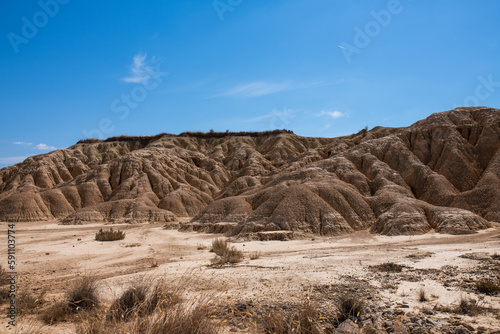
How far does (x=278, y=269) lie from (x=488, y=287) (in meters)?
6.97

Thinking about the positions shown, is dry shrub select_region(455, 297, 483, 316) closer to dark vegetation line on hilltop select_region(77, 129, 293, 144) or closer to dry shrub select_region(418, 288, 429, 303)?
dry shrub select_region(418, 288, 429, 303)

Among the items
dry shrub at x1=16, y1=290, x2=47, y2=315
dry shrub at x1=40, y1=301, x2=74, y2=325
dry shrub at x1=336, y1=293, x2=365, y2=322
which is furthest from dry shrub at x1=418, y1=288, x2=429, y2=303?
dry shrub at x1=16, y1=290, x2=47, y2=315

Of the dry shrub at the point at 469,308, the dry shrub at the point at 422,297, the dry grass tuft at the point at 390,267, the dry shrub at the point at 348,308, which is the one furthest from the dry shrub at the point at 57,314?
the dry grass tuft at the point at 390,267

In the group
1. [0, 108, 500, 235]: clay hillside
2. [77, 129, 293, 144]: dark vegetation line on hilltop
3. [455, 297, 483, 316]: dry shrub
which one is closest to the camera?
[455, 297, 483, 316]: dry shrub

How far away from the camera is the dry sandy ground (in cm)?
Answer: 909

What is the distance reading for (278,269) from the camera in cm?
1295

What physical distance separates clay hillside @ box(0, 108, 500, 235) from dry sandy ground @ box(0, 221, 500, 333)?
4.15 metres

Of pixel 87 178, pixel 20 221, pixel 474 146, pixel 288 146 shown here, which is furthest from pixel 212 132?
pixel 474 146

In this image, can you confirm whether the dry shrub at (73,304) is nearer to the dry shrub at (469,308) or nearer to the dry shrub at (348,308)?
the dry shrub at (348,308)

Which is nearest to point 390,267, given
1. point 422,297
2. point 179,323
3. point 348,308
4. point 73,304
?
point 422,297

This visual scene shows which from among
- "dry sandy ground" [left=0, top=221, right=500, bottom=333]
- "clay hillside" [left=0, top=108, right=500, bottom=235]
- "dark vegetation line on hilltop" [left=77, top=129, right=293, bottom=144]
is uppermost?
"dark vegetation line on hilltop" [left=77, top=129, right=293, bottom=144]

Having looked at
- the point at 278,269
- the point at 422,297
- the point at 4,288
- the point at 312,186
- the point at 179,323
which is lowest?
the point at 278,269

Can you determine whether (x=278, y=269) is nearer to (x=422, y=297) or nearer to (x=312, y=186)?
(x=422, y=297)

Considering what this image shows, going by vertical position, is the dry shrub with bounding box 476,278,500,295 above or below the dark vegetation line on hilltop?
below
